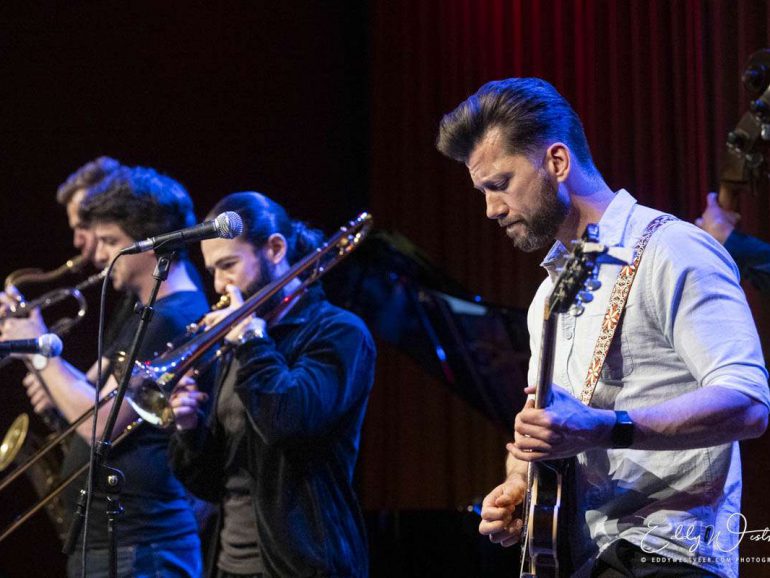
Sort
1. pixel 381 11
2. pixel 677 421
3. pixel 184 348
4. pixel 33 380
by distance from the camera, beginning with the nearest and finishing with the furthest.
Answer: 1. pixel 677 421
2. pixel 184 348
3. pixel 33 380
4. pixel 381 11

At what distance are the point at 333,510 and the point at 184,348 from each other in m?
0.68

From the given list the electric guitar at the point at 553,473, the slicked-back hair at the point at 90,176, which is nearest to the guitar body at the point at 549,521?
the electric guitar at the point at 553,473

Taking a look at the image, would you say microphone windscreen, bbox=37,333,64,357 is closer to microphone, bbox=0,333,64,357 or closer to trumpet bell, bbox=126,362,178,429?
microphone, bbox=0,333,64,357

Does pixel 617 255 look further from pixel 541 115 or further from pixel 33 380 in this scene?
pixel 33 380

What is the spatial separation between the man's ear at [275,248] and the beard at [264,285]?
0.02m

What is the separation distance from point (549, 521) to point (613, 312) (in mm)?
437

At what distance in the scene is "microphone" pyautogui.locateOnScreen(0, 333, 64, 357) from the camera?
8.18 ft

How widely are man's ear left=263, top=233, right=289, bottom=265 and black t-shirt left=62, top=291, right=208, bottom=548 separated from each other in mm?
322

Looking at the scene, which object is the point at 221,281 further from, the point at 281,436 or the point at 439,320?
the point at 439,320

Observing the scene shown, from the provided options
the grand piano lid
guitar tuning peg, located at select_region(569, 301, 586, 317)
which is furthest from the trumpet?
guitar tuning peg, located at select_region(569, 301, 586, 317)

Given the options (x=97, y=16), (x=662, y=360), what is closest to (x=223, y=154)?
(x=97, y=16)

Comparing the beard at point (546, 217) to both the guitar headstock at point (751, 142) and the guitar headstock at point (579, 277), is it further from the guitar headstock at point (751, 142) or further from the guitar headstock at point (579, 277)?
the guitar headstock at point (751, 142)

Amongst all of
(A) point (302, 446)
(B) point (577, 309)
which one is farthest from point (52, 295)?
(B) point (577, 309)

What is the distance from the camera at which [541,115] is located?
2.17 metres
